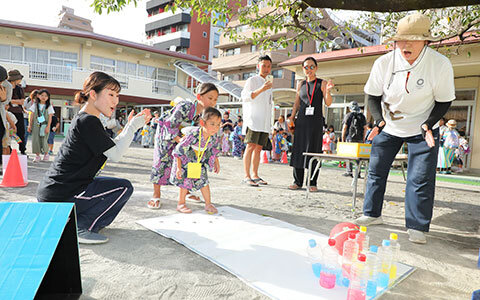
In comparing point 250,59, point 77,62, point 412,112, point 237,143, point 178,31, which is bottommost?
point 237,143

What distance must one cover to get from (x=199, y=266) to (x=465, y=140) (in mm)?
11798

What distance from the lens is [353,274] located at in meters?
1.69

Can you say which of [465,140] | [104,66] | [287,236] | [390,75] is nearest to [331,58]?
[465,140]

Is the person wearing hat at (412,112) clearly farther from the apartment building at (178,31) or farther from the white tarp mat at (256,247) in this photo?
the apartment building at (178,31)

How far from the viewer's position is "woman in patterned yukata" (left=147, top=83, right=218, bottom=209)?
3.37 m

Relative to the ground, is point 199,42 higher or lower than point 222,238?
higher

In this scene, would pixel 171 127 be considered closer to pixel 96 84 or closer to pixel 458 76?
pixel 96 84

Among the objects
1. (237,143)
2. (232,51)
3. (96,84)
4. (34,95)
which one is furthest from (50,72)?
(96,84)

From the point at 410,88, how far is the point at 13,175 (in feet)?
15.6

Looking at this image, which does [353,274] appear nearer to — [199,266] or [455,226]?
[199,266]

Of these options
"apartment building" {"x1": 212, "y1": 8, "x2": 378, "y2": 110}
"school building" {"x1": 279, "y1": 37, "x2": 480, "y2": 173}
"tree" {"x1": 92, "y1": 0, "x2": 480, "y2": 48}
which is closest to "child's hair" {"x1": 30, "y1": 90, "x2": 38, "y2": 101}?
"tree" {"x1": 92, "y1": 0, "x2": 480, "y2": 48}

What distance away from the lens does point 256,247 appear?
2.41 metres

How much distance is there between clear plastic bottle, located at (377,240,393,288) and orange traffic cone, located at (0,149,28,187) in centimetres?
432

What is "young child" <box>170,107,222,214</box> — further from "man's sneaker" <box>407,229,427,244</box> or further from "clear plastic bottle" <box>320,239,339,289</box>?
"man's sneaker" <box>407,229,427,244</box>
